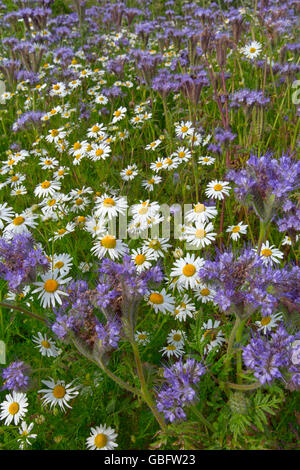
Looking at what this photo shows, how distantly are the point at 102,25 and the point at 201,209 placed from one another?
7.76 m

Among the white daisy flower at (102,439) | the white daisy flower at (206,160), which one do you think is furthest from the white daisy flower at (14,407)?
the white daisy flower at (206,160)

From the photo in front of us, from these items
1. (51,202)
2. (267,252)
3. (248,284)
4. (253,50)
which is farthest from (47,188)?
(253,50)

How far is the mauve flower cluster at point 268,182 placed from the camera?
5.89 ft

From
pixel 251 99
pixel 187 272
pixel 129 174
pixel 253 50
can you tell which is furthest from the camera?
pixel 253 50

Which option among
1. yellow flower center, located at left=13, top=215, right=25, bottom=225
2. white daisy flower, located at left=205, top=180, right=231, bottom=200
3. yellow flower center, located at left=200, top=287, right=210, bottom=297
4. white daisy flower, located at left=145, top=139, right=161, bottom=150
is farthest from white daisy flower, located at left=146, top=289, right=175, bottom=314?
white daisy flower, located at left=145, top=139, right=161, bottom=150

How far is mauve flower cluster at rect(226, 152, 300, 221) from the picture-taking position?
180 cm

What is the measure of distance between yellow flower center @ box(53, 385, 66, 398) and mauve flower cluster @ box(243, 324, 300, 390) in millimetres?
1165

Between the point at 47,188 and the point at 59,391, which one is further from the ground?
the point at 47,188

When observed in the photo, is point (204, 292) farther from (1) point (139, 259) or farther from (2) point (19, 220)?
(2) point (19, 220)

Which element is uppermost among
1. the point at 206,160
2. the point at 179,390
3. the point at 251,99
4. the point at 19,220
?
the point at 251,99

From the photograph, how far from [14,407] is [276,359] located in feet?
5.06

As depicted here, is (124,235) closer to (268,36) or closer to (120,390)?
(120,390)

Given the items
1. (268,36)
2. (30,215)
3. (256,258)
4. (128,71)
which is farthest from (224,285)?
(128,71)

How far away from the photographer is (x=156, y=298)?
7.93ft
